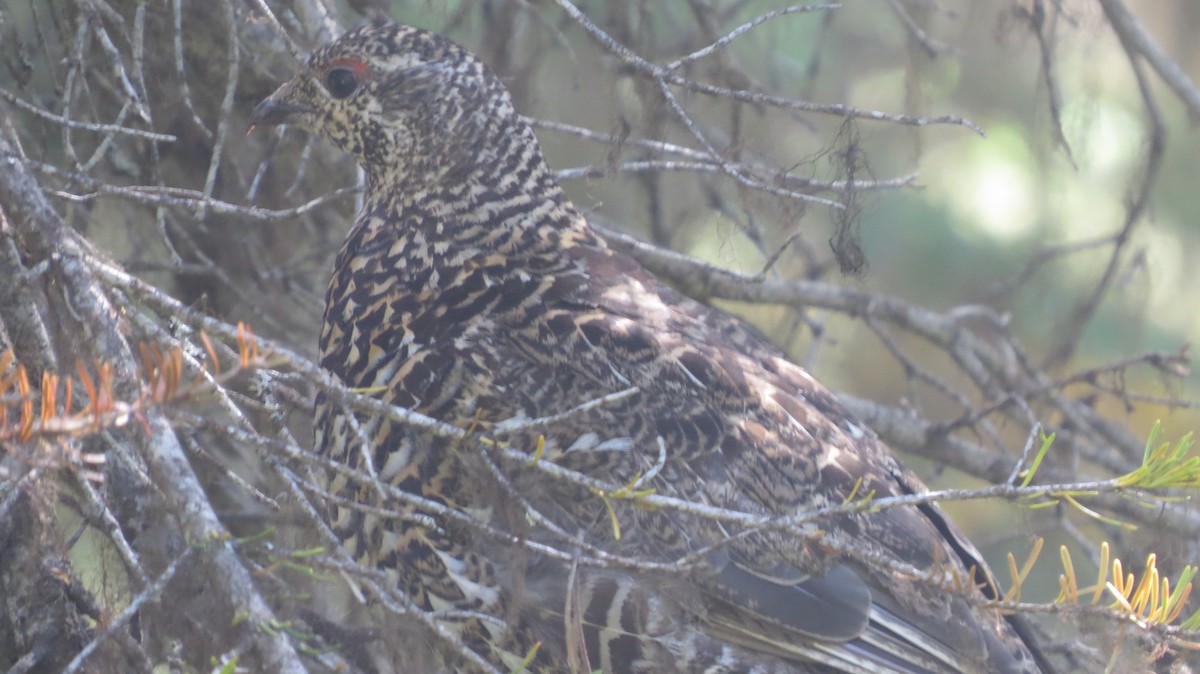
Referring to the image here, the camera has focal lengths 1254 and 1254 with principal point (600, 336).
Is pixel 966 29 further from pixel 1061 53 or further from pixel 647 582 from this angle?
pixel 647 582

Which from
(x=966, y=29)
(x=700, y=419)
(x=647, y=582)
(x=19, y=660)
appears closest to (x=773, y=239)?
(x=966, y=29)

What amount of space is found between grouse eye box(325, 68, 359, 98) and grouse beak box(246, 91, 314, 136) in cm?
8

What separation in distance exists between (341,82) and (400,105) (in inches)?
6.5

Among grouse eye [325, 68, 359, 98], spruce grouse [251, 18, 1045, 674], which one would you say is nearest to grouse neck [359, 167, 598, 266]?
spruce grouse [251, 18, 1045, 674]

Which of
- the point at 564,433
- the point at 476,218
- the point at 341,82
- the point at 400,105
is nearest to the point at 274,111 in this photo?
the point at 341,82

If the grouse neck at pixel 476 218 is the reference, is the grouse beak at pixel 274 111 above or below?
above

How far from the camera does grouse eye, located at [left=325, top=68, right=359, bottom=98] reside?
10.9ft

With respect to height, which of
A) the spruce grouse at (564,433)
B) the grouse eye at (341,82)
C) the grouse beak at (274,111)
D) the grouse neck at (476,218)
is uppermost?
the grouse eye at (341,82)

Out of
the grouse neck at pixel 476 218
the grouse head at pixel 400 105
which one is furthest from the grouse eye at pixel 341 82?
the grouse neck at pixel 476 218

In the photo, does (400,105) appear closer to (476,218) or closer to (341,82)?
(341,82)

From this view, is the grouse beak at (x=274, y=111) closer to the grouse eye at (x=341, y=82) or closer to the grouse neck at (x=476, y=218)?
the grouse eye at (x=341, y=82)

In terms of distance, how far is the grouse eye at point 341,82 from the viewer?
10.9 feet

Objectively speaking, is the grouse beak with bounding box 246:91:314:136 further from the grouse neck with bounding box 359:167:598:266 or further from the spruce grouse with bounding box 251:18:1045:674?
the grouse neck with bounding box 359:167:598:266

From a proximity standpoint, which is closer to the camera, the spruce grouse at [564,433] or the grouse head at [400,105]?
the spruce grouse at [564,433]
